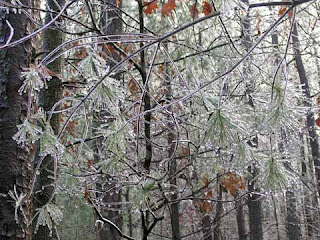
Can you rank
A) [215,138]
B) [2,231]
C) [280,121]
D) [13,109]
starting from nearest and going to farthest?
[280,121] → [215,138] → [2,231] → [13,109]

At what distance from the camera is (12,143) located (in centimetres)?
202

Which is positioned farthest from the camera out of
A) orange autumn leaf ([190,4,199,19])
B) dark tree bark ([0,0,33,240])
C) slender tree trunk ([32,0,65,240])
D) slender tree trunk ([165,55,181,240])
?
slender tree trunk ([32,0,65,240])

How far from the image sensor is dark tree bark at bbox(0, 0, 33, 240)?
1.94 meters

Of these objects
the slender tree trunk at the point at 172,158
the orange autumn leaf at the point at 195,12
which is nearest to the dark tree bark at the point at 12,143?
the slender tree trunk at the point at 172,158

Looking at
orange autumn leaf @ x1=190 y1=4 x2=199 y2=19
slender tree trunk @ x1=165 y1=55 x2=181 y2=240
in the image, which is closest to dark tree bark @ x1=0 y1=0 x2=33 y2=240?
slender tree trunk @ x1=165 y1=55 x2=181 y2=240

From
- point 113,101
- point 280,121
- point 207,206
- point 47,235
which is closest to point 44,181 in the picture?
point 47,235

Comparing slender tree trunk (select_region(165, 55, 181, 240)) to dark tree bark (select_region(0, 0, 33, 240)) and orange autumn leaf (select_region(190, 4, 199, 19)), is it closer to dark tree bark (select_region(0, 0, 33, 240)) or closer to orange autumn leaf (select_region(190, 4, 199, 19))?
orange autumn leaf (select_region(190, 4, 199, 19))

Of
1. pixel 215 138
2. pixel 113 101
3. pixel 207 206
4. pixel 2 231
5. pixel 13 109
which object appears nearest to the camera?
pixel 215 138

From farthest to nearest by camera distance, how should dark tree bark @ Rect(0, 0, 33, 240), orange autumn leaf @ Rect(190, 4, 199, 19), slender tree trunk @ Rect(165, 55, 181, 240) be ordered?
slender tree trunk @ Rect(165, 55, 181, 240) → dark tree bark @ Rect(0, 0, 33, 240) → orange autumn leaf @ Rect(190, 4, 199, 19)

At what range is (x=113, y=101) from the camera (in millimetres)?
1682

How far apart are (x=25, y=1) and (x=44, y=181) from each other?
1.29 meters

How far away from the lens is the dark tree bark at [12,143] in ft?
6.38

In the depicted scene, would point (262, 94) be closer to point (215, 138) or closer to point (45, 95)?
point (215, 138)

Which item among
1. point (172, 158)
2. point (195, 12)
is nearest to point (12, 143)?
point (172, 158)
